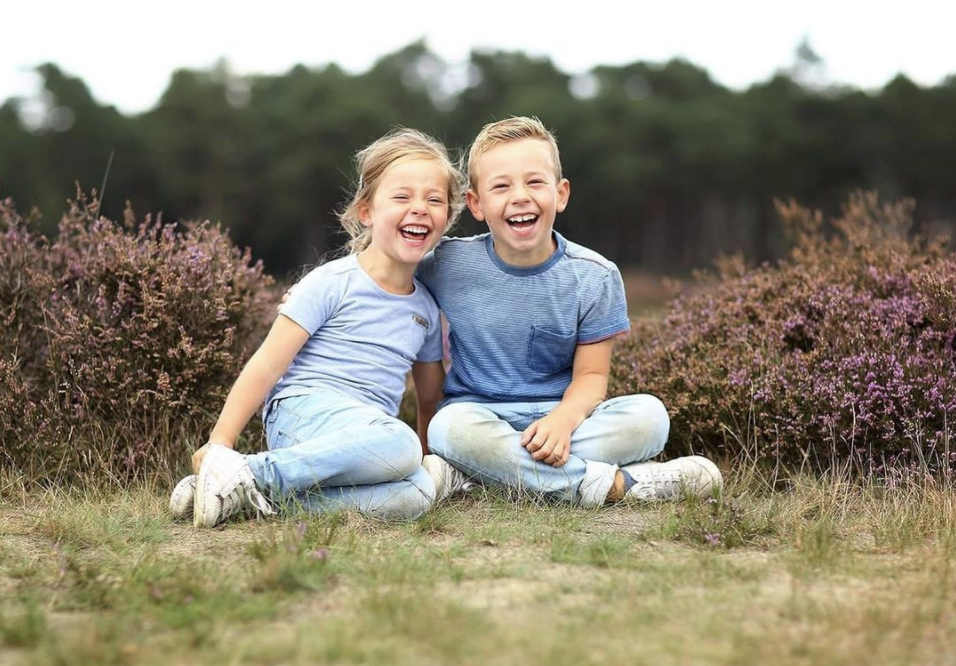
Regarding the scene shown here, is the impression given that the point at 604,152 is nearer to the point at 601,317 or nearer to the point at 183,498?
the point at 601,317

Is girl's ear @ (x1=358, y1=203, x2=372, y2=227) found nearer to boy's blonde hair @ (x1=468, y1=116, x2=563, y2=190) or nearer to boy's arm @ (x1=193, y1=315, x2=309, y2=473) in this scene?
boy's blonde hair @ (x1=468, y1=116, x2=563, y2=190)

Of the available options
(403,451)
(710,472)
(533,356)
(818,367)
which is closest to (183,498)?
(403,451)

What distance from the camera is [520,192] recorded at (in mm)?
4000

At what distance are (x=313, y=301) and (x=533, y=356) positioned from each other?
91cm

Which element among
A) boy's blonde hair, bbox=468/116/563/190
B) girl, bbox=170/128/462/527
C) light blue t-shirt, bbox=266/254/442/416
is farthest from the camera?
boy's blonde hair, bbox=468/116/563/190

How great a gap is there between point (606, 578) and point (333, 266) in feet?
5.91

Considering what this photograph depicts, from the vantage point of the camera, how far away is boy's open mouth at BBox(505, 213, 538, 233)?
402 centimetres

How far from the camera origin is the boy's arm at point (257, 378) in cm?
376

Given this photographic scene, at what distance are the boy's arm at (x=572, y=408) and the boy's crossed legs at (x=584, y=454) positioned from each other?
0.14 ft

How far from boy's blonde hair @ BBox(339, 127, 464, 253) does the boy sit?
8cm

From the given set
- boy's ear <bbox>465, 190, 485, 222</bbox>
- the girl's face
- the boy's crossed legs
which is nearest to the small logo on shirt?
the girl's face

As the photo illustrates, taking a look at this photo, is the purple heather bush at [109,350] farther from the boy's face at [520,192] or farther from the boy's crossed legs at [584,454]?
the boy's face at [520,192]

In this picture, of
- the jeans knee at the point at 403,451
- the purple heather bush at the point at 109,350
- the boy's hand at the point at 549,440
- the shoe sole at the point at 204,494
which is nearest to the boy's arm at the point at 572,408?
the boy's hand at the point at 549,440

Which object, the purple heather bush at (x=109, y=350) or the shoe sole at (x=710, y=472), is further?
the purple heather bush at (x=109, y=350)
